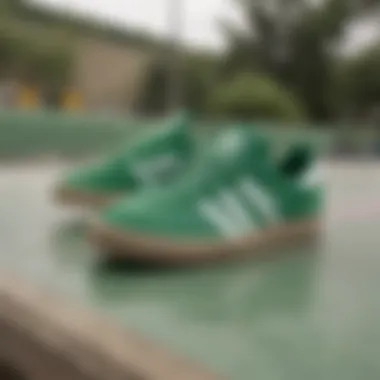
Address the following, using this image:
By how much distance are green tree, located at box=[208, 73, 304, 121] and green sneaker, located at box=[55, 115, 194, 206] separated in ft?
6.49

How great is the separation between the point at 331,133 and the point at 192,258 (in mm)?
2158

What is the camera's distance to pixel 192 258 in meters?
0.45

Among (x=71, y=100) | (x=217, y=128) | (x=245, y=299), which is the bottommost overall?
(x=245, y=299)

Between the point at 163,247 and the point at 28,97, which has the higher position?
the point at 28,97

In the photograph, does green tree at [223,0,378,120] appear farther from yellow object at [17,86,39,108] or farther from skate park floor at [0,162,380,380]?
skate park floor at [0,162,380,380]

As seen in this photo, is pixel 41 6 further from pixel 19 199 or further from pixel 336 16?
pixel 19 199

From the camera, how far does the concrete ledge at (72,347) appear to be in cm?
24

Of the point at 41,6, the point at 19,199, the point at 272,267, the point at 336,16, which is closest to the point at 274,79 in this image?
the point at 336,16

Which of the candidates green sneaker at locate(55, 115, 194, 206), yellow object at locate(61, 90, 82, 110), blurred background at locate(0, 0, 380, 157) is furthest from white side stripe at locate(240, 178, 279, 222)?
yellow object at locate(61, 90, 82, 110)

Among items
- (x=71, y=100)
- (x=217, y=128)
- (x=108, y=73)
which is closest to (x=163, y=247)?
(x=217, y=128)

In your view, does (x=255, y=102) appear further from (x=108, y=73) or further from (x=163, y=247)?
(x=163, y=247)

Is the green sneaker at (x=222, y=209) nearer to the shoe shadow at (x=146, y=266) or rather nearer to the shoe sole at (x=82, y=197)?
the shoe shadow at (x=146, y=266)

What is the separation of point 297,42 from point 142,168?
2.51 m

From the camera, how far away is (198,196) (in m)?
0.45
